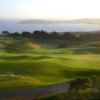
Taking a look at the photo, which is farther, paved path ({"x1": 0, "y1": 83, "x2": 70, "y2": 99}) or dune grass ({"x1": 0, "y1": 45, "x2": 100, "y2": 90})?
dune grass ({"x1": 0, "y1": 45, "x2": 100, "y2": 90})

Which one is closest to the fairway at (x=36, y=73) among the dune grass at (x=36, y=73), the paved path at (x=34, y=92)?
the dune grass at (x=36, y=73)

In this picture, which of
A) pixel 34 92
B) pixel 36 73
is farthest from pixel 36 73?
pixel 34 92

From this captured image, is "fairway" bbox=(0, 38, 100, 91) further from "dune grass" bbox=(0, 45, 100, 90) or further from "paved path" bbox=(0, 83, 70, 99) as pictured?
"paved path" bbox=(0, 83, 70, 99)

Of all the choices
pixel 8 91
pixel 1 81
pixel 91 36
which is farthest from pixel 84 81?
pixel 91 36

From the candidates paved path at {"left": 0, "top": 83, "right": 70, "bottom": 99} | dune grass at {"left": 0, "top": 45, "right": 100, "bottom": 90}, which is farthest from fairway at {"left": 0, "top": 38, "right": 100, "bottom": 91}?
paved path at {"left": 0, "top": 83, "right": 70, "bottom": 99}

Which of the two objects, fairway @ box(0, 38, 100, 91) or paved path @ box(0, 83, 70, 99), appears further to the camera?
fairway @ box(0, 38, 100, 91)

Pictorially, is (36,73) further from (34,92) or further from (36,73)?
(34,92)

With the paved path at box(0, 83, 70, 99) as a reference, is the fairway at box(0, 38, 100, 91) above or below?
above

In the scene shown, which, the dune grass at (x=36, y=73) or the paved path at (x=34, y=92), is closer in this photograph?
the paved path at (x=34, y=92)

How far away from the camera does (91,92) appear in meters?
13.3

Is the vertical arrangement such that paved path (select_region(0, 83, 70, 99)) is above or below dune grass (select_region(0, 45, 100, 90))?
below

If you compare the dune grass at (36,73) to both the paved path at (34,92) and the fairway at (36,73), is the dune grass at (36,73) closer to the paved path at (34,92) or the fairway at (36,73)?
the fairway at (36,73)

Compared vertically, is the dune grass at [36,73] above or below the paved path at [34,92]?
above

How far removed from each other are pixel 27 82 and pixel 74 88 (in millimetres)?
4515
